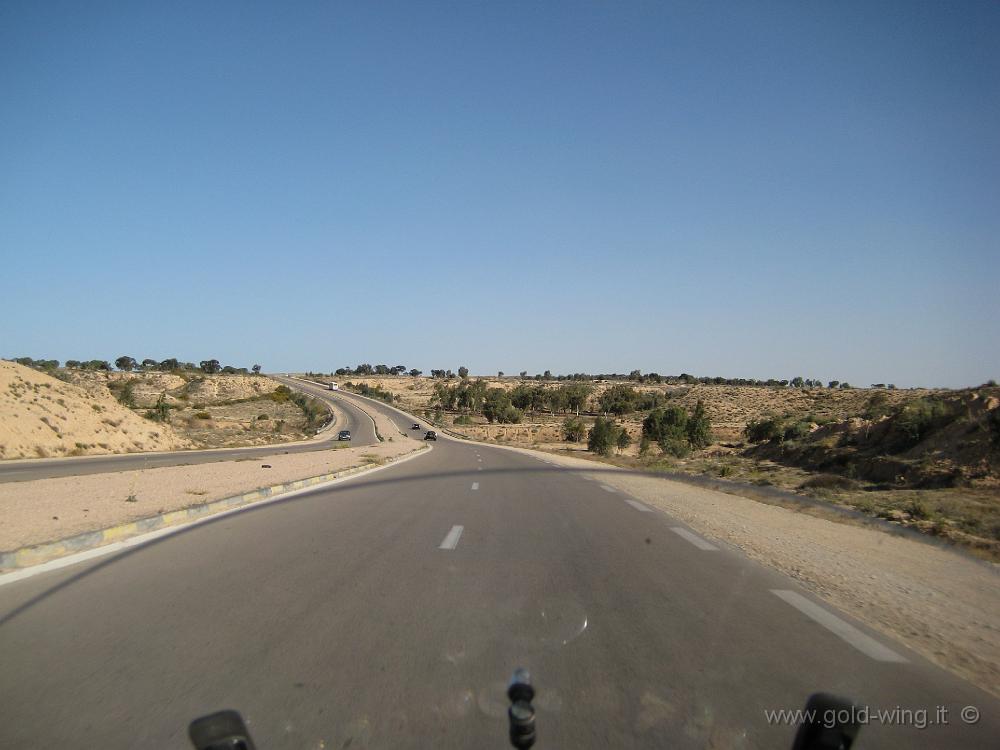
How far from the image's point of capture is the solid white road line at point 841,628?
5.78 meters

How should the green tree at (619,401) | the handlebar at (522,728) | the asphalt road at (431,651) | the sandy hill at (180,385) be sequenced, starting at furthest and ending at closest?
the green tree at (619,401) → the sandy hill at (180,385) → the asphalt road at (431,651) → the handlebar at (522,728)

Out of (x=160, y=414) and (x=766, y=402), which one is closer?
(x=160, y=414)

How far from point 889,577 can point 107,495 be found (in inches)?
590

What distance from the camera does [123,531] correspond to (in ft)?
35.5

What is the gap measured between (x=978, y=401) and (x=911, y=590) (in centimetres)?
2691

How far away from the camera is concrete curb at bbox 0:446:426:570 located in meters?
8.58

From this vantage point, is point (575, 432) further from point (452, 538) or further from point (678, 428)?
point (452, 538)

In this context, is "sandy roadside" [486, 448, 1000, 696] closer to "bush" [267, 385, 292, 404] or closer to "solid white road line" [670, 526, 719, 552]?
"solid white road line" [670, 526, 719, 552]

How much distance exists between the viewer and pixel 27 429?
3419cm

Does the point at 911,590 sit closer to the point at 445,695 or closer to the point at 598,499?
the point at 445,695

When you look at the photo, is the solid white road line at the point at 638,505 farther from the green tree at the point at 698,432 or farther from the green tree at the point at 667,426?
the green tree at the point at 698,432

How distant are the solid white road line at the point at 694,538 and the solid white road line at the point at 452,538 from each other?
3.61m

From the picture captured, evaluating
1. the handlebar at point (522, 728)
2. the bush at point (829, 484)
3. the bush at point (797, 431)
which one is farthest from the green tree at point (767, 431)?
the handlebar at point (522, 728)

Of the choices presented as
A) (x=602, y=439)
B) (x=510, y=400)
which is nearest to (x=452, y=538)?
(x=602, y=439)
